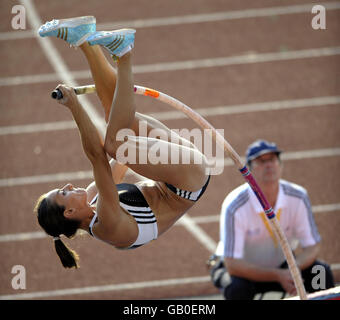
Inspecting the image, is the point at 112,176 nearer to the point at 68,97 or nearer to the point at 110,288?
the point at 68,97

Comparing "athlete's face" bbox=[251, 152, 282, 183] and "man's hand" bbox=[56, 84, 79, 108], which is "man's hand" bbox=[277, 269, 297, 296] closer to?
"athlete's face" bbox=[251, 152, 282, 183]

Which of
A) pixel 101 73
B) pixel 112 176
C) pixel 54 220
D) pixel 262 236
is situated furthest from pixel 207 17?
pixel 54 220

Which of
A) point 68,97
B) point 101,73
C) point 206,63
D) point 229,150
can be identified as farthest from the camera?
point 206,63

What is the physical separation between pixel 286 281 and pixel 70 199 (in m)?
1.90

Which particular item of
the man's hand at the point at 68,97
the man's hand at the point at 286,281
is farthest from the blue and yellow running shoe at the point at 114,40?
the man's hand at the point at 286,281

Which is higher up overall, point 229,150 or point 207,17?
point 207,17

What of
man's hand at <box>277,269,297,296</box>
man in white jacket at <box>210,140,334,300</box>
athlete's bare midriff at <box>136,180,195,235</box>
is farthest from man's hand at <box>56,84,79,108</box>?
man's hand at <box>277,269,297,296</box>

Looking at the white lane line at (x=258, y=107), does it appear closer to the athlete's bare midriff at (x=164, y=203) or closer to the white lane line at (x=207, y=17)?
the white lane line at (x=207, y=17)

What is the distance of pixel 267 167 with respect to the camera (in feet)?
18.9

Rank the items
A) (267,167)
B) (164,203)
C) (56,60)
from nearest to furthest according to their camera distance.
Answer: (164,203), (267,167), (56,60)

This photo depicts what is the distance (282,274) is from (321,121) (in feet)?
12.2

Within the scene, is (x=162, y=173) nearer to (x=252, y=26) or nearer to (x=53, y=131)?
(x=53, y=131)

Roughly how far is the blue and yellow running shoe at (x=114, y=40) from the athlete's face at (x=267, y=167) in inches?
74.4

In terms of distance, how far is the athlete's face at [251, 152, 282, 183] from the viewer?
18.9 ft
